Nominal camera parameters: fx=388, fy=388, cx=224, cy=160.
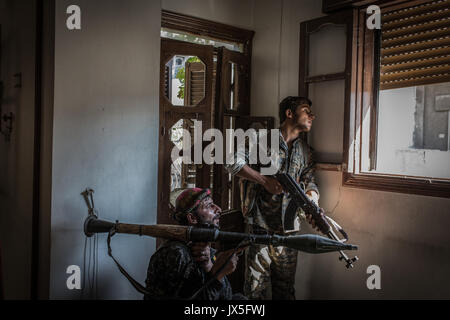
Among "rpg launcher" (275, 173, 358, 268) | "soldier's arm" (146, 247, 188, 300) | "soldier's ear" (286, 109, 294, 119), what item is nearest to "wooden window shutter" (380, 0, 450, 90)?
"soldier's ear" (286, 109, 294, 119)

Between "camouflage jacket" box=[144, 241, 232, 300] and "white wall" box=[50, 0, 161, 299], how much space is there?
2.12 feet

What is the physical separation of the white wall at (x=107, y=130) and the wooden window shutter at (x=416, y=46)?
141 centimetres

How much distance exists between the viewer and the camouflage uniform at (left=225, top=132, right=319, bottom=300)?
238 centimetres

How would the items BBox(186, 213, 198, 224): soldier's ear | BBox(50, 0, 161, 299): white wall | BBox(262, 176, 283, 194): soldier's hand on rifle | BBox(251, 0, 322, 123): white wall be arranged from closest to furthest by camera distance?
BBox(186, 213, 198, 224): soldier's ear < BBox(50, 0, 161, 299): white wall < BBox(262, 176, 283, 194): soldier's hand on rifle < BBox(251, 0, 322, 123): white wall

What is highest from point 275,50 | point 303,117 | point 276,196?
point 275,50

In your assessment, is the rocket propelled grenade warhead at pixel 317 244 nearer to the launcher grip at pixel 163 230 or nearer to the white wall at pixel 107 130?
the launcher grip at pixel 163 230

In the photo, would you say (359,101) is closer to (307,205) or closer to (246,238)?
(307,205)

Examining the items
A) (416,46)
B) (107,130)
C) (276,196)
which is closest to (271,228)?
(276,196)

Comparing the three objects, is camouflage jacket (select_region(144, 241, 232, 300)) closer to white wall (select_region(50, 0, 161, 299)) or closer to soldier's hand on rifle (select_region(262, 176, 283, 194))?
white wall (select_region(50, 0, 161, 299))

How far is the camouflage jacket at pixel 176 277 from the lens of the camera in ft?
5.11

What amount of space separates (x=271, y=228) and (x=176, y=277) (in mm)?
984

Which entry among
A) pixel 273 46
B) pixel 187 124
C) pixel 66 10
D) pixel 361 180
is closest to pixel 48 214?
pixel 66 10

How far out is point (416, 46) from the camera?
2.24 m
